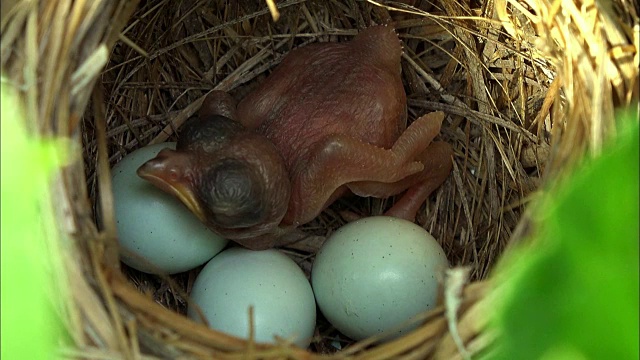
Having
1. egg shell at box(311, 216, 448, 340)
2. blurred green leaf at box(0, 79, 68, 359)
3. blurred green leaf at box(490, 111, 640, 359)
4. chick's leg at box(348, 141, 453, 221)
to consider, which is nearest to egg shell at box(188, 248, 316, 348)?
egg shell at box(311, 216, 448, 340)

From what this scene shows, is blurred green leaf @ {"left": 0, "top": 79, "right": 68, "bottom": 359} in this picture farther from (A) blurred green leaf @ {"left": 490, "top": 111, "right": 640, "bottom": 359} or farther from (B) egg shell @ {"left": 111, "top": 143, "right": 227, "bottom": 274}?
(B) egg shell @ {"left": 111, "top": 143, "right": 227, "bottom": 274}

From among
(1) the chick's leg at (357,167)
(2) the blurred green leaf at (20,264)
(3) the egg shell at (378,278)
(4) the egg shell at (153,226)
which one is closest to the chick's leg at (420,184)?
(1) the chick's leg at (357,167)

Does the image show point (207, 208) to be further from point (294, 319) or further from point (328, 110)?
point (328, 110)

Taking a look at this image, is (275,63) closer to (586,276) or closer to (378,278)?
(378,278)

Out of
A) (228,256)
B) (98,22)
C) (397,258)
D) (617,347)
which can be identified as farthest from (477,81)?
(617,347)

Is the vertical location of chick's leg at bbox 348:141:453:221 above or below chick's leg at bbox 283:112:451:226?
below

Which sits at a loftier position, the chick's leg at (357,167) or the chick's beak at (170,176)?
the chick's beak at (170,176)

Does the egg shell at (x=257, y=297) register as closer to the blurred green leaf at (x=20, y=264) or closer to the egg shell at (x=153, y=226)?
the egg shell at (x=153, y=226)
